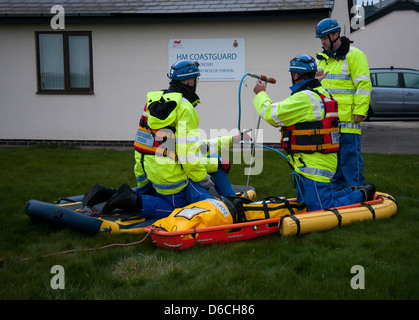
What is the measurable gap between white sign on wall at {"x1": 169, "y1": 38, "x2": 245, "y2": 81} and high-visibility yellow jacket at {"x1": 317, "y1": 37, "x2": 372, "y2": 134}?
566cm

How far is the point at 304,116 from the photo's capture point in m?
5.64

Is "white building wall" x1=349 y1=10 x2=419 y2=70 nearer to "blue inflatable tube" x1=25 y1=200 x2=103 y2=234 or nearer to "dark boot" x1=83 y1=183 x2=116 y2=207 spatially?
"dark boot" x1=83 y1=183 x2=116 y2=207

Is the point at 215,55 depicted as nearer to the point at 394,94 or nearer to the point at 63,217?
the point at 63,217

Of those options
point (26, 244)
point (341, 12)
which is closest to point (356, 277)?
point (26, 244)

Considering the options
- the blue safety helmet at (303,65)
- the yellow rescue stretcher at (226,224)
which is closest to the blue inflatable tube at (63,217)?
the yellow rescue stretcher at (226,224)

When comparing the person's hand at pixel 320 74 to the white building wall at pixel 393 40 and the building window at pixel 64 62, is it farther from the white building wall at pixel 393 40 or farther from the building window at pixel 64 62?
the white building wall at pixel 393 40

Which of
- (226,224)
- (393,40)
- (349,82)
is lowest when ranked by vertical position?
(226,224)

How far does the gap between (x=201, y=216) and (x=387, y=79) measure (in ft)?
48.9

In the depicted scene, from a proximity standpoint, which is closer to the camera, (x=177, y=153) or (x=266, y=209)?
(x=177, y=153)

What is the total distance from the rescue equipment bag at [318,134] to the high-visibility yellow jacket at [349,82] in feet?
3.43

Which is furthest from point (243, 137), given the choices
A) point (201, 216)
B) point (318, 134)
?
point (201, 216)

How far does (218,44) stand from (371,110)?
792 cm

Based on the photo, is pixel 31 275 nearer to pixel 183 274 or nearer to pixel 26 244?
pixel 26 244

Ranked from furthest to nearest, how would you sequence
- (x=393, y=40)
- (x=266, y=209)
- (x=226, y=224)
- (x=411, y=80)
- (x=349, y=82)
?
1. (x=393, y=40)
2. (x=411, y=80)
3. (x=349, y=82)
4. (x=266, y=209)
5. (x=226, y=224)
